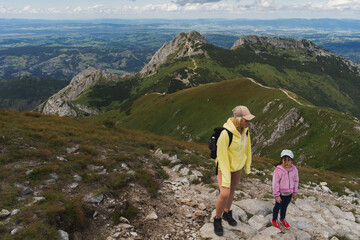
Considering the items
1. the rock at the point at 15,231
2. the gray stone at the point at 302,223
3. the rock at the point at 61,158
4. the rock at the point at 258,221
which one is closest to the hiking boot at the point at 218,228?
the rock at the point at 258,221

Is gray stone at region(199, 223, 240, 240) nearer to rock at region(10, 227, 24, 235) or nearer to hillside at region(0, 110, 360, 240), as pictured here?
hillside at region(0, 110, 360, 240)

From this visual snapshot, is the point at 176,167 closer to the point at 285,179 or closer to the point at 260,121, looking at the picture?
the point at 285,179

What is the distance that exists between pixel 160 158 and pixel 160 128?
8340 centimetres

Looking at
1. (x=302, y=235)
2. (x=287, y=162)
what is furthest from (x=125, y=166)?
Answer: (x=302, y=235)

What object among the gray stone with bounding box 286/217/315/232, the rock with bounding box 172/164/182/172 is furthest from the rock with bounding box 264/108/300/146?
the gray stone with bounding box 286/217/315/232

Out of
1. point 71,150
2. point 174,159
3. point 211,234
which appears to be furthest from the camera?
point 174,159

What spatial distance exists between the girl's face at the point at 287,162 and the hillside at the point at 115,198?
2.74 m

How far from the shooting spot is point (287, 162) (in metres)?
8.66

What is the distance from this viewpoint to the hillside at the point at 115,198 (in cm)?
798

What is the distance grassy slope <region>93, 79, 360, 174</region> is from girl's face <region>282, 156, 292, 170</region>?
30966mm

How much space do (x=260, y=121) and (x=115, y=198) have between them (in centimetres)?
6363

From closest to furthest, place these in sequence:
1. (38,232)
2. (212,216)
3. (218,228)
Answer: (38,232), (218,228), (212,216)

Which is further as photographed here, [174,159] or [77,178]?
[174,159]

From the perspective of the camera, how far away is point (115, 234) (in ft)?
26.2
